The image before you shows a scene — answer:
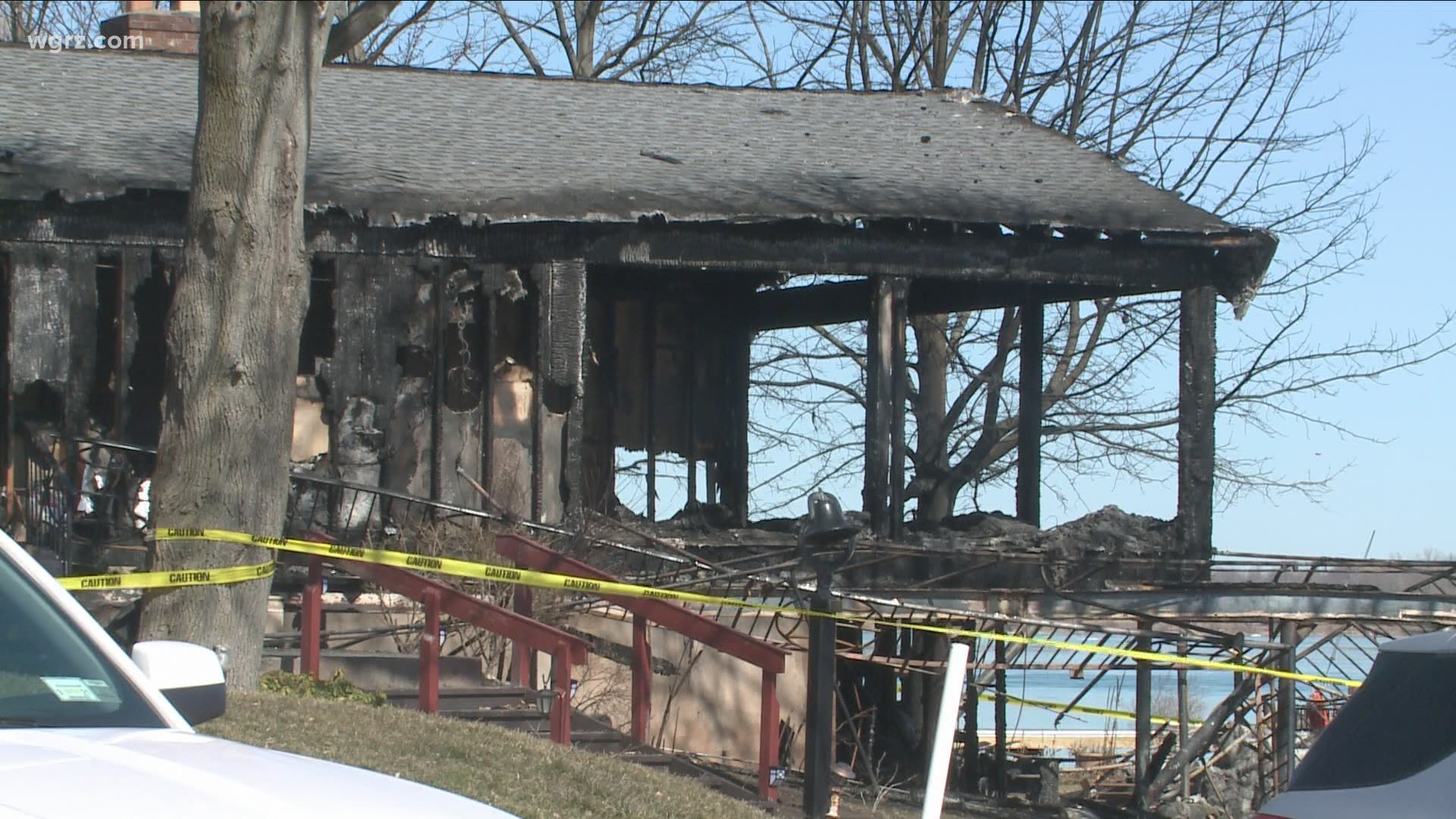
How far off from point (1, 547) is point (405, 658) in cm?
809

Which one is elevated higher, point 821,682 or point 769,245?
point 769,245

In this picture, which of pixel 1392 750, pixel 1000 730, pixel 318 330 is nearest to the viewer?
pixel 1392 750

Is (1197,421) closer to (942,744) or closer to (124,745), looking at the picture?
(942,744)

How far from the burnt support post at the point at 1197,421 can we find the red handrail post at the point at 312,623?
985cm

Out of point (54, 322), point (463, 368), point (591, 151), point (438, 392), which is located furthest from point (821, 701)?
point (591, 151)

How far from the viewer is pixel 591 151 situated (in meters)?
18.5

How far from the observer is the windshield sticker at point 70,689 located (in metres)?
4.02

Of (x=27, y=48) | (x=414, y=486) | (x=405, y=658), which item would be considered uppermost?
(x=27, y=48)

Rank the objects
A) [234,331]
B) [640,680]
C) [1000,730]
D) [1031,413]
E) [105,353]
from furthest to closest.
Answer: [1031,413]
[1000,730]
[105,353]
[640,680]
[234,331]

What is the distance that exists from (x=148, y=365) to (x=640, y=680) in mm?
8634

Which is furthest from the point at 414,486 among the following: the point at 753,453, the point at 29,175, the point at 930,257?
the point at 753,453

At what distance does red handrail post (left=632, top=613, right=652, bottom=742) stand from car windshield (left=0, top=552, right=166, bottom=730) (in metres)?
7.13

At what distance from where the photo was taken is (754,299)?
22234mm

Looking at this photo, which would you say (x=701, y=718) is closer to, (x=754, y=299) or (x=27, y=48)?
(x=754, y=299)
